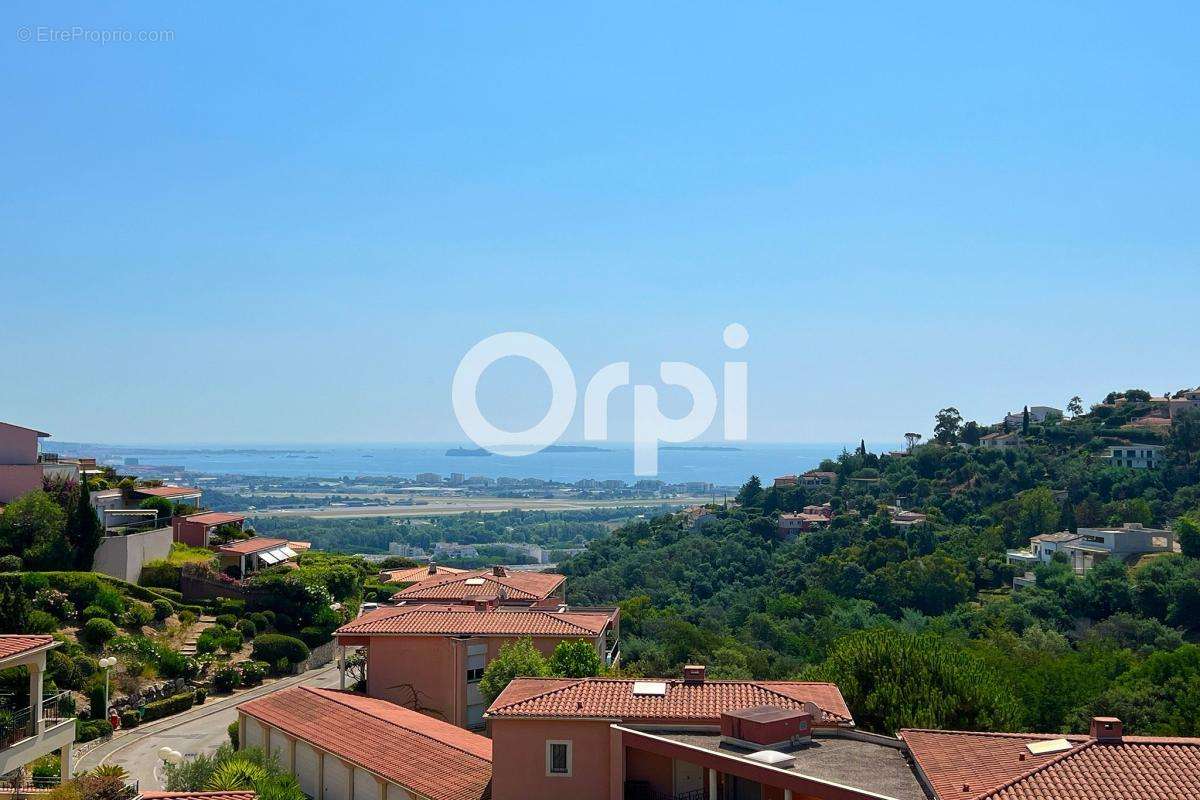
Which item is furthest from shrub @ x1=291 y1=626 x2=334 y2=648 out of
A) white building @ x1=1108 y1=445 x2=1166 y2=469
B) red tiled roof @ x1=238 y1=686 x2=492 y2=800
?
white building @ x1=1108 y1=445 x2=1166 y2=469

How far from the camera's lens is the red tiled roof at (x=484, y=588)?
31.5 m

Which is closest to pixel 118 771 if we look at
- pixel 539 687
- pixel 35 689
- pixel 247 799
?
pixel 35 689

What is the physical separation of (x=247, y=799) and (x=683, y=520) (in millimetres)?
90534

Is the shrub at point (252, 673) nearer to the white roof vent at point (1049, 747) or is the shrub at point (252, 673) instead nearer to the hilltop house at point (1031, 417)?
the white roof vent at point (1049, 747)

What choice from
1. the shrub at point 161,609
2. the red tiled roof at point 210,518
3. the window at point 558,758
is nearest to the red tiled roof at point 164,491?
the red tiled roof at point 210,518

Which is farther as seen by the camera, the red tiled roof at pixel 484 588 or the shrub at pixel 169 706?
the red tiled roof at pixel 484 588

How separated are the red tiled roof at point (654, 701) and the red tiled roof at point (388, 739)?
146 centimetres

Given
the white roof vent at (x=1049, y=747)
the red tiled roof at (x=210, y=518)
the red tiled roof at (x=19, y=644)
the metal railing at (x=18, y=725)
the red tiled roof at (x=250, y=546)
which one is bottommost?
the metal railing at (x=18, y=725)

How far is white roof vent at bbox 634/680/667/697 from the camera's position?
17219 mm

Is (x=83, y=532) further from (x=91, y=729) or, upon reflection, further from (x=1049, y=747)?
(x=1049, y=747)

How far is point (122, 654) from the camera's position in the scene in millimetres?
26781

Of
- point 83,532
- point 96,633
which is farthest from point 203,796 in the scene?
point 83,532

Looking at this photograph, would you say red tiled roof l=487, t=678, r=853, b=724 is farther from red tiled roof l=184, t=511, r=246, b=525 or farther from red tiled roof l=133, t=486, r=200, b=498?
red tiled roof l=133, t=486, r=200, b=498

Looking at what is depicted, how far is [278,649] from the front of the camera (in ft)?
102
